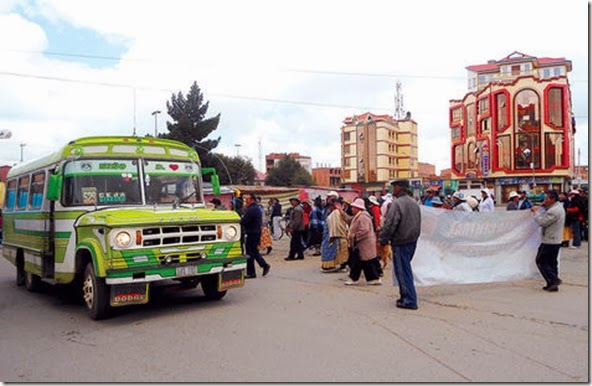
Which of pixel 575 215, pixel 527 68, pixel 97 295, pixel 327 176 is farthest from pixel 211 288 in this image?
pixel 327 176

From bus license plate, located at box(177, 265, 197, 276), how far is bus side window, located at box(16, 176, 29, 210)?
15.0 ft

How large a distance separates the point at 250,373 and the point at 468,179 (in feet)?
227

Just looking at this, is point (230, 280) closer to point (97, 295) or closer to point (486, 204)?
point (97, 295)

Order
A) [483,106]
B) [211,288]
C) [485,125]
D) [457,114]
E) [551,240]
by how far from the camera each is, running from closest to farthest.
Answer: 1. [211,288]
2. [551,240]
3. [485,125]
4. [483,106]
5. [457,114]

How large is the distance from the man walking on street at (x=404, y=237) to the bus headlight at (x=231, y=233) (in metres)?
2.20

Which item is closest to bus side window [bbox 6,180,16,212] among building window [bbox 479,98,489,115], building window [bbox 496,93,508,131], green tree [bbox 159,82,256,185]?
green tree [bbox 159,82,256,185]

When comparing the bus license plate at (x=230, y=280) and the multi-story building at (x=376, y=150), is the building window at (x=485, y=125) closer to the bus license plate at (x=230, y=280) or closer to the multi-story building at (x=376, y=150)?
the multi-story building at (x=376, y=150)

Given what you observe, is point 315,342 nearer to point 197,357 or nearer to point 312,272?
point 197,357

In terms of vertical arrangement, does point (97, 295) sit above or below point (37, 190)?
below

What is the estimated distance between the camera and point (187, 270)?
7316 millimetres

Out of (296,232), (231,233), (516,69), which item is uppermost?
(516,69)

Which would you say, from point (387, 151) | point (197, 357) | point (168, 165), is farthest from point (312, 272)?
point (387, 151)

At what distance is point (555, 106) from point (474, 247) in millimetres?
62026

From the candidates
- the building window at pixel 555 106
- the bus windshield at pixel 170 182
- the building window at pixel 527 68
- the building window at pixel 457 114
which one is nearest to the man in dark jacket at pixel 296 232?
the bus windshield at pixel 170 182
